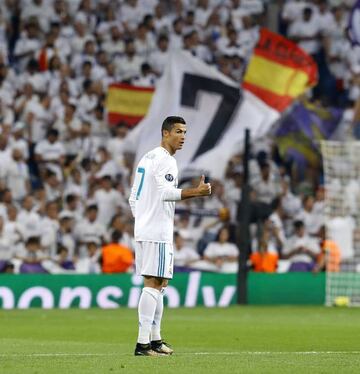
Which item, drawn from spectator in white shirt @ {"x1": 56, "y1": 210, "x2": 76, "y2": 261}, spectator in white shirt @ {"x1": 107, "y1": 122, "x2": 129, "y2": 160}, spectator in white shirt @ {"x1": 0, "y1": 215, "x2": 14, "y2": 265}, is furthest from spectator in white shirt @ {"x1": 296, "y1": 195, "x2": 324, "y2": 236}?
spectator in white shirt @ {"x1": 0, "y1": 215, "x2": 14, "y2": 265}

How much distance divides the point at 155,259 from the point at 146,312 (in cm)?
49

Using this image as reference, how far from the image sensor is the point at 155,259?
11820mm

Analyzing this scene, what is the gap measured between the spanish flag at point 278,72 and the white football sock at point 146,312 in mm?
15169

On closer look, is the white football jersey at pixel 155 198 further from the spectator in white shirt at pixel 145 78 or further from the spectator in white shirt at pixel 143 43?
the spectator in white shirt at pixel 143 43

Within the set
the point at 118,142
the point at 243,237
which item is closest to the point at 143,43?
the point at 118,142

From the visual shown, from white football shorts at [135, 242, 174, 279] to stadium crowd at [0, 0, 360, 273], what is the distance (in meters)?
12.1

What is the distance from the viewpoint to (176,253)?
2467 cm

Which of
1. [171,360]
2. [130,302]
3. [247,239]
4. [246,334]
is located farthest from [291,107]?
[171,360]

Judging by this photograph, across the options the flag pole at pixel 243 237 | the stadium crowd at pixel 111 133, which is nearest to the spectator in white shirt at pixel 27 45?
the stadium crowd at pixel 111 133

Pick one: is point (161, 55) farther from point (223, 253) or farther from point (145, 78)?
point (223, 253)

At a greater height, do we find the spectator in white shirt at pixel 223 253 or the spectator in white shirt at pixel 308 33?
the spectator in white shirt at pixel 308 33

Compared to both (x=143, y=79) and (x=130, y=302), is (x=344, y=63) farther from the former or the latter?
(x=130, y=302)

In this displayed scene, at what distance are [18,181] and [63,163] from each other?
1182 millimetres

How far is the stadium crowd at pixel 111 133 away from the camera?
24656mm
